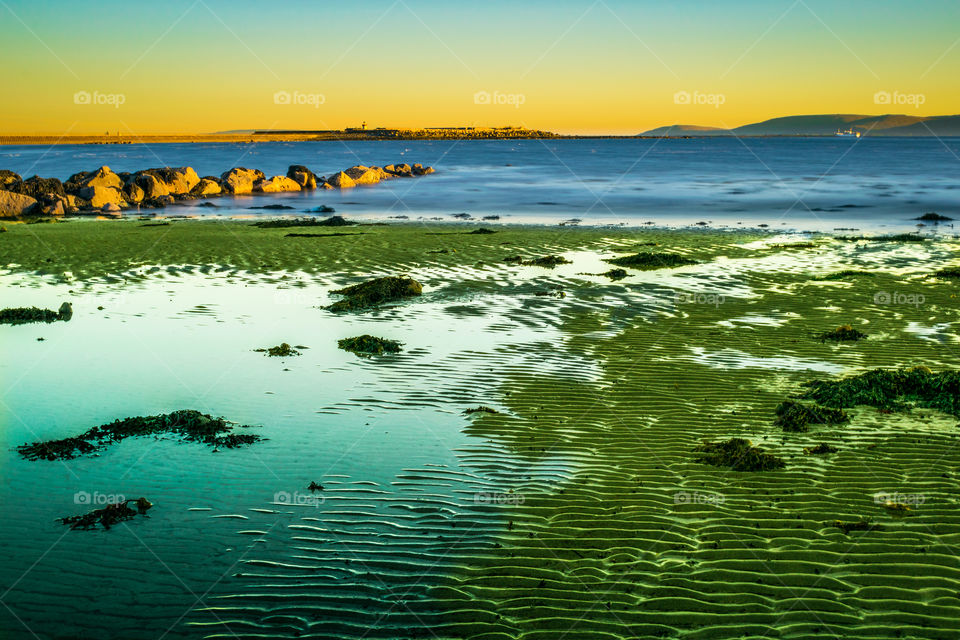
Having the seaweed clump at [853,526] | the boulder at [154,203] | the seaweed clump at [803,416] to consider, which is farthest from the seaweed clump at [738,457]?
the boulder at [154,203]

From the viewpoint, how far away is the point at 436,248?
24.9 meters

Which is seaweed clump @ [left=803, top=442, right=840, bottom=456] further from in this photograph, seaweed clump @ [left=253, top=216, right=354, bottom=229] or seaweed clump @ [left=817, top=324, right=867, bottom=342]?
seaweed clump @ [left=253, top=216, right=354, bottom=229]

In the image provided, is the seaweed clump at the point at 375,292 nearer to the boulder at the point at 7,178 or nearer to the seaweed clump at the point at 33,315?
the seaweed clump at the point at 33,315

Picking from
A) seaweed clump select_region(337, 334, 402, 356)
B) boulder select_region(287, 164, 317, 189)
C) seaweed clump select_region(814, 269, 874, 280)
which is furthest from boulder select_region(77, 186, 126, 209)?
seaweed clump select_region(814, 269, 874, 280)

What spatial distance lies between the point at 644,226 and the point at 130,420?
90.5 feet

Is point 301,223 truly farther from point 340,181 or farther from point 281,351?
point 340,181

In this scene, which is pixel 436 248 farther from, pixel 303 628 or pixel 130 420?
pixel 303 628

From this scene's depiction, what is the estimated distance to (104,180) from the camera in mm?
44281

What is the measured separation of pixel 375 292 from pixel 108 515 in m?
9.89

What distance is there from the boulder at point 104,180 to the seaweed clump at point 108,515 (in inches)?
1611

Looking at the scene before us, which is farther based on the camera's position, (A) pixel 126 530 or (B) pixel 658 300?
(B) pixel 658 300

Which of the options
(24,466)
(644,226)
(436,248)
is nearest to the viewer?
(24,466)

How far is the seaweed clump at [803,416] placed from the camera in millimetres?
9180

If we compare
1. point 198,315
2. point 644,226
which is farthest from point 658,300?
point 644,226
